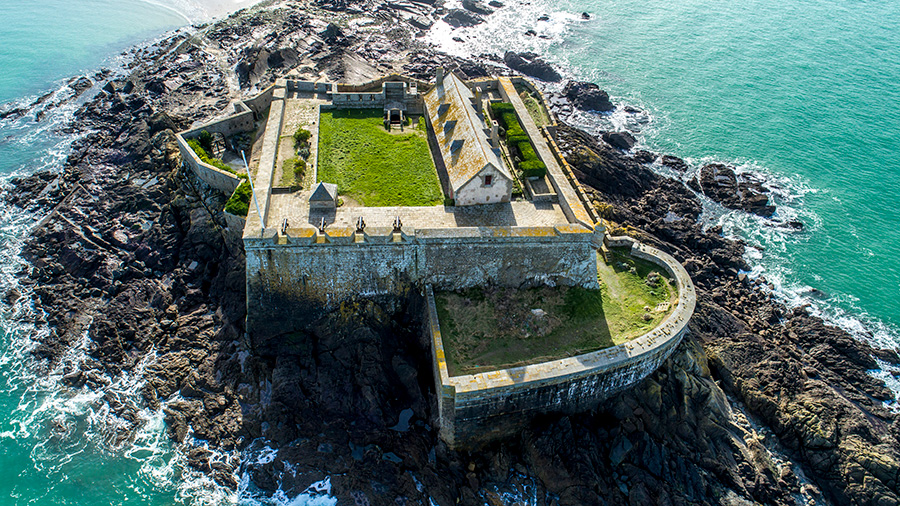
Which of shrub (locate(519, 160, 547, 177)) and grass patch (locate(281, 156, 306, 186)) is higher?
shrub (locate(519, 160, 547, 177))

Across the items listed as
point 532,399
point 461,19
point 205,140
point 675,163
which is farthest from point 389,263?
point 461,19

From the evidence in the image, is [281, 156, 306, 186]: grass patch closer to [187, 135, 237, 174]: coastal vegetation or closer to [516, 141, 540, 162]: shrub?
[187, 135, 237, 174]: coastal vegetation

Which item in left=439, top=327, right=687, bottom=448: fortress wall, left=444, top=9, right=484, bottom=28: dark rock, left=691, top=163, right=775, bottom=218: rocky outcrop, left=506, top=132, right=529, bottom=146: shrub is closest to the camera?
left=439, top=327, right=687, bottom=448: fortress wall

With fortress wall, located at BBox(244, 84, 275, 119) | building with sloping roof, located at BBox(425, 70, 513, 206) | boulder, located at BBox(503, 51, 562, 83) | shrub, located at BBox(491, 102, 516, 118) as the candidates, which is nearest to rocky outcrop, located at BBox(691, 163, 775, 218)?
shrub, located at BBox(491, 102, 516, 118)

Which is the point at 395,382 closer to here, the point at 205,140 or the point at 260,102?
the point at 205,140

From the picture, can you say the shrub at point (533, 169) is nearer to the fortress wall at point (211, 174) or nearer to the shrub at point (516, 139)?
the shrub at point (516, 139)

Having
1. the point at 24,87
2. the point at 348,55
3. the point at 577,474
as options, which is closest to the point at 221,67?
the point at 348,55

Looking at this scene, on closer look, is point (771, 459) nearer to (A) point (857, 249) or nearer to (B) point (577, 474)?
(B) point (577, 474)
